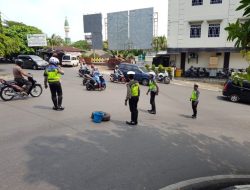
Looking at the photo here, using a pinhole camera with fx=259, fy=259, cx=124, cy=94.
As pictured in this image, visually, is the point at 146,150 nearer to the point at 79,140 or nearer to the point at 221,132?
the point at 79,140

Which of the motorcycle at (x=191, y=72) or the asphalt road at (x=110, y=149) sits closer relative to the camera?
the asphalt road at (x=110, y=149)

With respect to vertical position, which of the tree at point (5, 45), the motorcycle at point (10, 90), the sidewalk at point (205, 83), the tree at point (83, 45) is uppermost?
the tree at point (83, 45)

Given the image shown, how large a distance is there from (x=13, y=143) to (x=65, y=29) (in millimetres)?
121709

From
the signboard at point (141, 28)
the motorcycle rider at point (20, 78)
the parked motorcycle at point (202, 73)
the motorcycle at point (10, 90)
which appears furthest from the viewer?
the signboard at point (141, 28)

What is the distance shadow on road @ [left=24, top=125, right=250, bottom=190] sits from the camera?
15.6 feet

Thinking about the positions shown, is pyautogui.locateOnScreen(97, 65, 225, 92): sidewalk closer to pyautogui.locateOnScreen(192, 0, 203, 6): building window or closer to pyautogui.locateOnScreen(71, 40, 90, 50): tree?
pyautogui.locateOnScreen(192, 0, 203, 6): building window

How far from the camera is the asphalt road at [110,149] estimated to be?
4781 millimetres

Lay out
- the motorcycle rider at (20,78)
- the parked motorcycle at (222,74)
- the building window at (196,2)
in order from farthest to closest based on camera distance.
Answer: the building window at (196,2) < the parked motorcycle at (222,74) < the motorcycle rider at (20,78)

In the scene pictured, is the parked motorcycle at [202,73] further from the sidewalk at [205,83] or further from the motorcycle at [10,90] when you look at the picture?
the motorcycle at [10,90]

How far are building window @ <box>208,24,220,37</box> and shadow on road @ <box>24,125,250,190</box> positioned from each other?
20.9 meters

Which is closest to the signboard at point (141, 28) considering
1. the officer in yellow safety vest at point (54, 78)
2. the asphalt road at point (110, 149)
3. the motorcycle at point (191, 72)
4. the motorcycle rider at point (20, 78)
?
the motorcycle at point (191, 72)

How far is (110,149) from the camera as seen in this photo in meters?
6.28

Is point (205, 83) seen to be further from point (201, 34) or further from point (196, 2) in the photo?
point (196, 2)

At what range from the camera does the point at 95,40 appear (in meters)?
43.9
